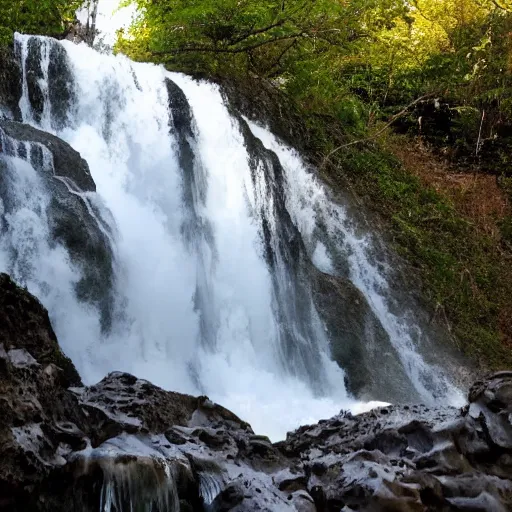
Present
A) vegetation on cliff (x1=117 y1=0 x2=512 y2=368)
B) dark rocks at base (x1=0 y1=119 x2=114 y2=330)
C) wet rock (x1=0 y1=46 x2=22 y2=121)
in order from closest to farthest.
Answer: dark rocks at base (x1=0 y1=119 x2=114 y2=330) → wet rock (x1=0 y1=46 x2=22 y2=121) → vegetation on cliff (x1=117 y1=0 x2=512 y2=368)

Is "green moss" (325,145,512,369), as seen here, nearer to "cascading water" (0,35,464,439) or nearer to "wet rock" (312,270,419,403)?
"cascading water" (0,35,464,439)

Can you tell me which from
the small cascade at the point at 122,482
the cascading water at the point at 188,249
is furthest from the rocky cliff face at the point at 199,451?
the cascading water at the point at 188,249

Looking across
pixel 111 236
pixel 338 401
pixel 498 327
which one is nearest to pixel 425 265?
pixel 498 327

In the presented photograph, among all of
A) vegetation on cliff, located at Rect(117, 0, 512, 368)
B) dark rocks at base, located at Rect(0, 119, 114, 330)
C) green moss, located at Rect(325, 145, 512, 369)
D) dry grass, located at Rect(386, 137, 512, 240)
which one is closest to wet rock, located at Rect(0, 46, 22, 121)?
dark rocks at base, located at Rect(0, 119, 114, 330)

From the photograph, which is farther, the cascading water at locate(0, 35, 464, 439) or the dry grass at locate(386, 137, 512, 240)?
the dry grass at locate(386, 137, 512, 240)

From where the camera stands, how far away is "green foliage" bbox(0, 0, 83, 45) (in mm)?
10984

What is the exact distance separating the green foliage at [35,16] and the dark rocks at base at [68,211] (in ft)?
10.9

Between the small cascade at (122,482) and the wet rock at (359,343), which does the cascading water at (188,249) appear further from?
the small cascade at (122,482)

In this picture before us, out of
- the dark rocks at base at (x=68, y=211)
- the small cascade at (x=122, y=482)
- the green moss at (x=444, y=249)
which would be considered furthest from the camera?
the green moss at (x=444, y=249)

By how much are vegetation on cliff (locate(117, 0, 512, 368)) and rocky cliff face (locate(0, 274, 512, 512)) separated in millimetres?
6894

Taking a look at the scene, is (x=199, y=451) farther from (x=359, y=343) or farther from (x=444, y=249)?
(x=444, y=249)

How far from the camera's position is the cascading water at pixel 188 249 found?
7.11 m

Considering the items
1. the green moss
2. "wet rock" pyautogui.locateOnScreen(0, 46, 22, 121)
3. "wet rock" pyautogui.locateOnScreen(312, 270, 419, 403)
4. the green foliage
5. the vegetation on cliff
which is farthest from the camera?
the vegetation on cliff

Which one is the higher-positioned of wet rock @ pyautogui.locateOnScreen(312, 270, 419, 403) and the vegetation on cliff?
the vegetation on cliff
